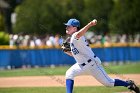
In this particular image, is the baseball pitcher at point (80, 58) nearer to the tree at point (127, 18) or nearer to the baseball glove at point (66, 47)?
the baseball glove at point (66, 47)

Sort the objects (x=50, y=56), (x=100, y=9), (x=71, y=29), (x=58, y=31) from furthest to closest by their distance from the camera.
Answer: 1. (x=100, y=9)
2. (x=58, y=31)
3. (x=50, y=56)
4. (x=71, y=29)

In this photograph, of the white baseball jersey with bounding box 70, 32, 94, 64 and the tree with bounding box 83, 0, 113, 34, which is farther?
the tree with bounding box 83, 0, 113, 34

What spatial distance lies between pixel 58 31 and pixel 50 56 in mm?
11100

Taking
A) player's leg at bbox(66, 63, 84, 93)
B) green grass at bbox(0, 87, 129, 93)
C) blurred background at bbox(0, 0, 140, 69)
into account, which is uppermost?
blurred background at bbox(0, 0, 140, 69)

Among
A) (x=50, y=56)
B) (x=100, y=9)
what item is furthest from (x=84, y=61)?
(x=100, y=9)

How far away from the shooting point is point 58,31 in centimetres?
3872

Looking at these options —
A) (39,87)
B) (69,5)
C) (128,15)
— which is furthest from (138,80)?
(69,5)

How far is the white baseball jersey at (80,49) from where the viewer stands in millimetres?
10602

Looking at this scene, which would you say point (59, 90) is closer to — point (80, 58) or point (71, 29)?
point (80, 58)

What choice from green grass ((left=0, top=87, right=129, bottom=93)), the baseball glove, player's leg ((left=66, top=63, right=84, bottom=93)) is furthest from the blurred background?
player's leg ((left=66, top=63, right=84, bottom=93))

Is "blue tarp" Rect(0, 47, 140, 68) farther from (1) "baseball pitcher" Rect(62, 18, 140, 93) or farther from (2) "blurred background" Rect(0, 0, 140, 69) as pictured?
(1) "baseball pitcher" Rect(62, 18, 140, 93)

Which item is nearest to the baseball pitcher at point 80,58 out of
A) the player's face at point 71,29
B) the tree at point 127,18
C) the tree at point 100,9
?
the player's face at point 71,29

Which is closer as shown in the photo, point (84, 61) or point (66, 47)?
point (84, 61)

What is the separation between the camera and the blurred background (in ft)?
88.8
